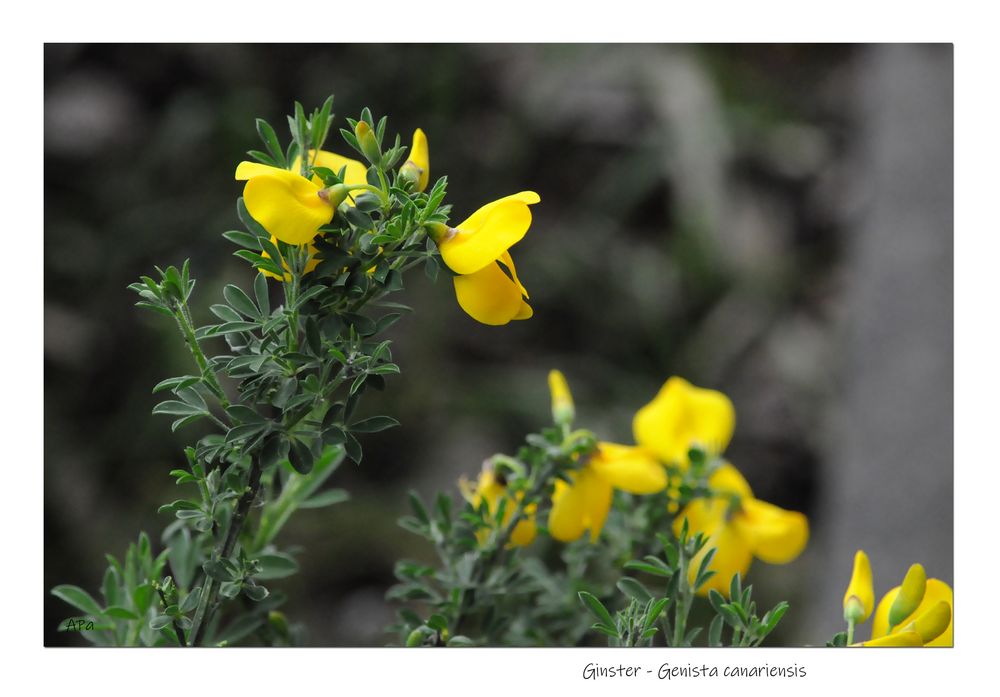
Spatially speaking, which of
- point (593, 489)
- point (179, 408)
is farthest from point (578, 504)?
point (179, 408)

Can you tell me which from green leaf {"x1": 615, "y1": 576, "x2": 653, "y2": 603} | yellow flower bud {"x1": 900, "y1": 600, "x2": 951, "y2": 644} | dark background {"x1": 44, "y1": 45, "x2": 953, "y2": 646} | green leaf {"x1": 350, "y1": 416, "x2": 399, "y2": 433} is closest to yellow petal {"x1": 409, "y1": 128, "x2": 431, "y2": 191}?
green leaf {"x1": 350, "y1": 416, "x2": 399, "y2": 433}

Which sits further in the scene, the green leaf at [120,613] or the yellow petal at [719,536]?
the yellow petal at [719,536]

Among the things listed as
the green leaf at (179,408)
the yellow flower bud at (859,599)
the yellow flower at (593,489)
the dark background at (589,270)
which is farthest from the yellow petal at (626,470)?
the dark background at (589,270)

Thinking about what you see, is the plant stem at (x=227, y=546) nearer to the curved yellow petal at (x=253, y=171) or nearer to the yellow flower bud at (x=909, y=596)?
the curved yellow petal at (x=253, y=171)

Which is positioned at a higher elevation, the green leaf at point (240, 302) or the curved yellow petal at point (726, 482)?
the green leaf at point (240, 302)

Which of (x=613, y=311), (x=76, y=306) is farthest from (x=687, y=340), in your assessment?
(x=76, y=306)

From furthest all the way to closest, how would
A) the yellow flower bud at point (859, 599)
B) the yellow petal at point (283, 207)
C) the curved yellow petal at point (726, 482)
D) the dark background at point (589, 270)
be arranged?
1. the dark background at point (589, 270)
2. the curved yellow petal at point (726, 482)
3. the yellow flower bud at point (859, 599)
4. the yellow petal at point (283, 207)

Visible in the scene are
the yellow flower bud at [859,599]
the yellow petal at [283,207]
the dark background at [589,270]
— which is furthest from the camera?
the dark background at [589,270]
